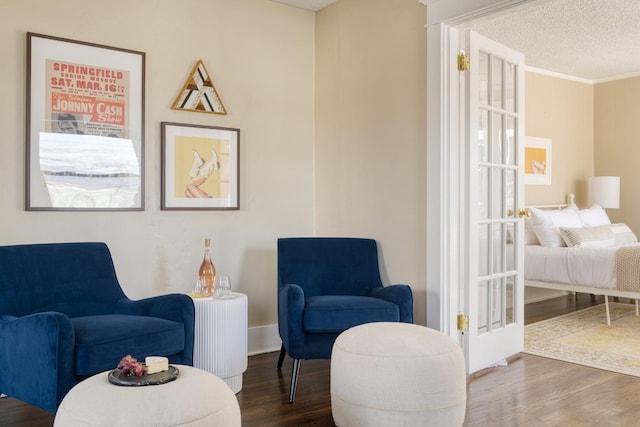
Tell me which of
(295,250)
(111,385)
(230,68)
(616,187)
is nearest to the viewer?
(111,385)

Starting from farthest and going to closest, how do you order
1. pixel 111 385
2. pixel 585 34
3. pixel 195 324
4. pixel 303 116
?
1. pixel 585 34
2. pixel 303 116
3. pixel 195 324
4. pixel 111 385

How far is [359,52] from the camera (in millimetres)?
4012

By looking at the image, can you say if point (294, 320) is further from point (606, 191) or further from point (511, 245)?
point (606, 191)

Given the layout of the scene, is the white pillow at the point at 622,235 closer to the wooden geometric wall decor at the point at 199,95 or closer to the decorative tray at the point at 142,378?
the wooden geometric wall decor at the point at 199,95

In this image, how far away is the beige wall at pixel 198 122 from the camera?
315 cm

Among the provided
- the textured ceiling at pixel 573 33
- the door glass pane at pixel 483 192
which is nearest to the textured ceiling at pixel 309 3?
the textured ceiling at pixel 573 33

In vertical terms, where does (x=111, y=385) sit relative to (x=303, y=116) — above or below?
below

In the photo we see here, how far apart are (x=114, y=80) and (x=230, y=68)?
0.85 meters

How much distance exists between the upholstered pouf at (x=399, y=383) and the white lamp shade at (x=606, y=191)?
5099 mm

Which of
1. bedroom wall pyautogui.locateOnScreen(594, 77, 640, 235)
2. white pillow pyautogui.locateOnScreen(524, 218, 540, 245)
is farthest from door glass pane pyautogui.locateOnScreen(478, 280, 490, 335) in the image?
bedroom wall pyautogui.locateOnScreen(594, 77, 640, 235)

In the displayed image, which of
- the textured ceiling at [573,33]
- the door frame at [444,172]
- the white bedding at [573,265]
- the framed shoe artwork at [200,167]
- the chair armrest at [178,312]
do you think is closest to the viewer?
the chair armrest at [178,312]

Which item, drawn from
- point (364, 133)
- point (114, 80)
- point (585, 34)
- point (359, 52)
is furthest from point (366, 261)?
point (585, 34)

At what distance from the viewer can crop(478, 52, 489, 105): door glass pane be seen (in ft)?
11.9

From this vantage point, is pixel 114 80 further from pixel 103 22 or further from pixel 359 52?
pixel 359 52
